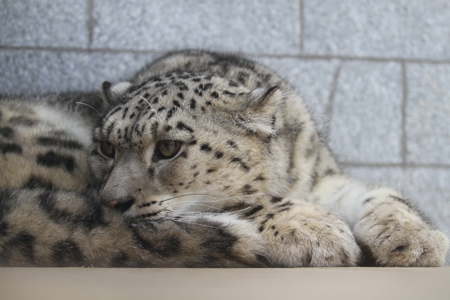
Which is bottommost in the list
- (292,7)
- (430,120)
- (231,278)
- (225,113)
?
(430,120)

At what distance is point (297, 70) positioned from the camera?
3.96 meters

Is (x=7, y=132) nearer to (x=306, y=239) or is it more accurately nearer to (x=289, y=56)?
(x=306, y=239)

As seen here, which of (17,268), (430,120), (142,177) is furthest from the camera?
(430,120)

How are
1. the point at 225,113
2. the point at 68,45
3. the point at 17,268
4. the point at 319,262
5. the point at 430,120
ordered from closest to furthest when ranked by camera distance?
the point at 17,268 < the point at 319,262 < the point at 225,113 < the point at 68,45 < the point at 430,120

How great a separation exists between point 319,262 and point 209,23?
2424 millimetres

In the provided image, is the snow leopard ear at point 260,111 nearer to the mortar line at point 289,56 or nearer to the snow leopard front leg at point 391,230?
the snow leopard front leg at point 391,230

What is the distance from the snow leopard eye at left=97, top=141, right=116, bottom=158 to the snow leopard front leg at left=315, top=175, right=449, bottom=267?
3.71 ft

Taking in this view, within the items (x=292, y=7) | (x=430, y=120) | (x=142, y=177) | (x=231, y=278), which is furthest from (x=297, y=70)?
(x=231, y=278)

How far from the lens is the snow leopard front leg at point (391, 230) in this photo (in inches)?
78.7

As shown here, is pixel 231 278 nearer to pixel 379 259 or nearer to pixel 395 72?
pixel 379 259

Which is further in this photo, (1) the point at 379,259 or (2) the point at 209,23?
(2) the point at 209,23

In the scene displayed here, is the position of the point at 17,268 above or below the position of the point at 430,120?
above

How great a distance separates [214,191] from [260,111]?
44 centimetres

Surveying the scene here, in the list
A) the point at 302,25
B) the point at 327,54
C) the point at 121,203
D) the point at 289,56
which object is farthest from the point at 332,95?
the point at 121,203
